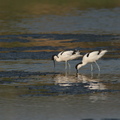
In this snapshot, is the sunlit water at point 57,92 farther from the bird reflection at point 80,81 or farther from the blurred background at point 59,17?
the blurred background at point 59,17

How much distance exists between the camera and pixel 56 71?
1970 centimetres

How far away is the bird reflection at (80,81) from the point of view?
1611 cm

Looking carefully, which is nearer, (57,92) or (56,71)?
(57,92)

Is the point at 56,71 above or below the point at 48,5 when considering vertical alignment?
below

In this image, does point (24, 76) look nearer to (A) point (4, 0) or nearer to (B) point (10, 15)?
(B) point (10, 15)

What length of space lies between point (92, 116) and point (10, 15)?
34887 mm

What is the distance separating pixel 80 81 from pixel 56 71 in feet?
8.71

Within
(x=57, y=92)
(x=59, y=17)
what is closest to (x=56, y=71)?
(x=57, y=92)

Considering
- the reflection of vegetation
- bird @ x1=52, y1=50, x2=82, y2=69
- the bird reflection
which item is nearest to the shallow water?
the bird reflection

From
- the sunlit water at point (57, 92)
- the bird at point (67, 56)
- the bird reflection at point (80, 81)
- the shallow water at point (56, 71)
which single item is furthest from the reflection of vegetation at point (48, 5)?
the bird reflection at point (80, 81)

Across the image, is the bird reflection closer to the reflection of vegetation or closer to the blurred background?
the blurred background

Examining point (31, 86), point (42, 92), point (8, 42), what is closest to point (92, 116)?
point (42, 92)

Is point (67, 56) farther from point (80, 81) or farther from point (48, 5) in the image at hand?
point (48, 5)

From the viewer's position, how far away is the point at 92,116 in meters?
12.1
